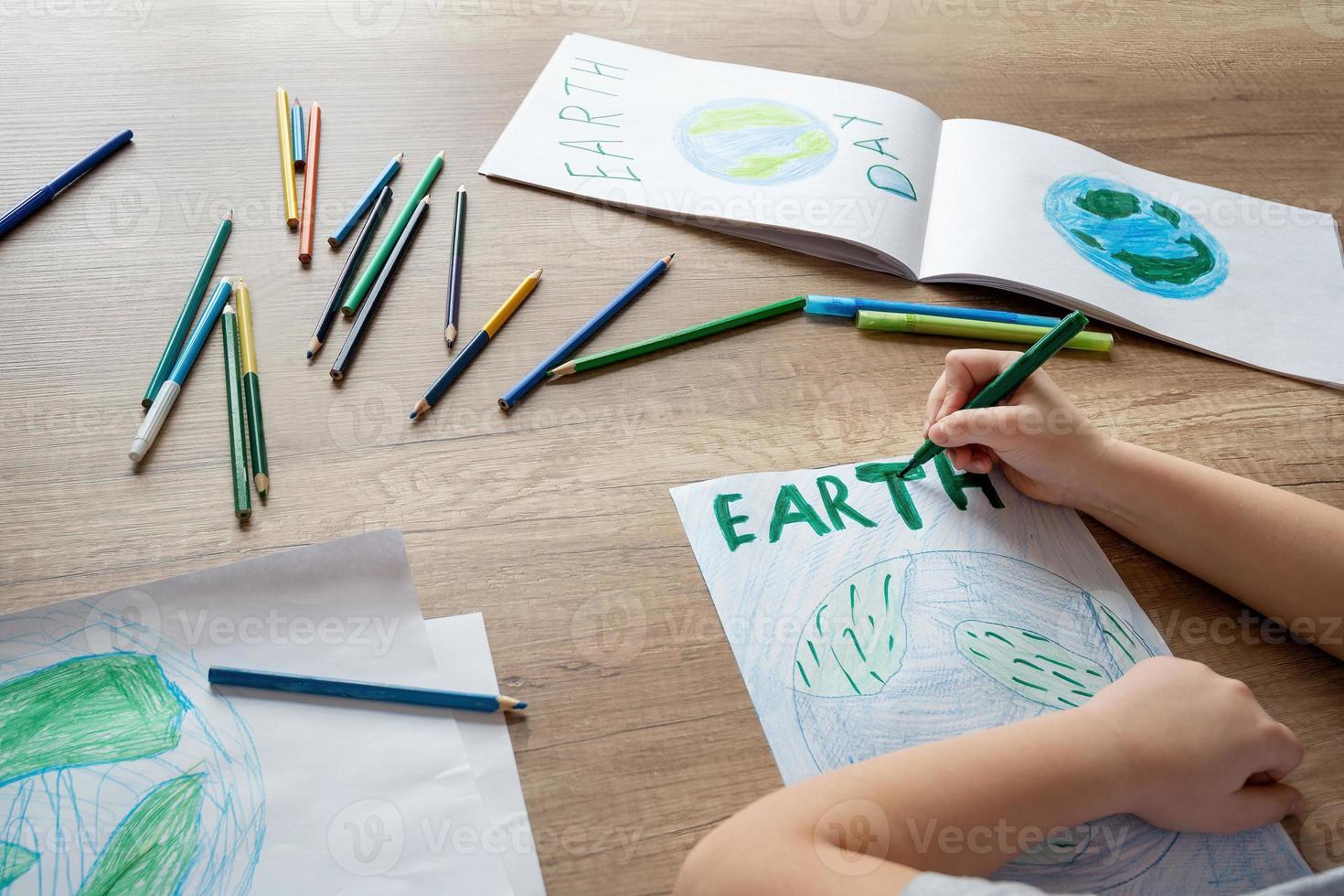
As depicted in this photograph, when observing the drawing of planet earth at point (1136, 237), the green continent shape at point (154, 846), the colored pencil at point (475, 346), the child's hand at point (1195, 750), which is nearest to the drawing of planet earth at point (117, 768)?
the green continent shape at point (154, 846)

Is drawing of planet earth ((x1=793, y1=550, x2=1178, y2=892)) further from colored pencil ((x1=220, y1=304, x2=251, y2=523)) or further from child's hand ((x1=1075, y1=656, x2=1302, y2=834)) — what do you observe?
colored pencil ((x1=220, y1=304, x2=251, y2=523))

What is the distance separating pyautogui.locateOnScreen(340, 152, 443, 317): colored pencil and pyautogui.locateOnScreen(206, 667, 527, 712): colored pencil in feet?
0.96

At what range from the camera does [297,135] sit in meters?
0.83

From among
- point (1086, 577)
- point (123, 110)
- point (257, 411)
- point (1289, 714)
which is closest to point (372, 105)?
point (123, 110)

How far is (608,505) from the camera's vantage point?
0.64 m

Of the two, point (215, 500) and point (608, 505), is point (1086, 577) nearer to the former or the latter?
point (608, 505)

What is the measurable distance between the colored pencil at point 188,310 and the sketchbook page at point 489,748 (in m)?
0.27

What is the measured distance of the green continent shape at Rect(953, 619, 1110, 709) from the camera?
1.90 ft

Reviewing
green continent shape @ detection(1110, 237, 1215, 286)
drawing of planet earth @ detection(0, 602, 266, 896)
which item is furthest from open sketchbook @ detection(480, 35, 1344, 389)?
drawing of planet earth @ detection(0, 602, 266, 896)

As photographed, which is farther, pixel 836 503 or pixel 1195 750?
pixel 836 503

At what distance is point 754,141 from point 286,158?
16.1 inches

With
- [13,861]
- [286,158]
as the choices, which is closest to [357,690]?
[13,861]

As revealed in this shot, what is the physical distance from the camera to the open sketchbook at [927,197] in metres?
0.82

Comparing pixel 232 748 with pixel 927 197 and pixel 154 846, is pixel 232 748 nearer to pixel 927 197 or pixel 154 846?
pixel 154 846
